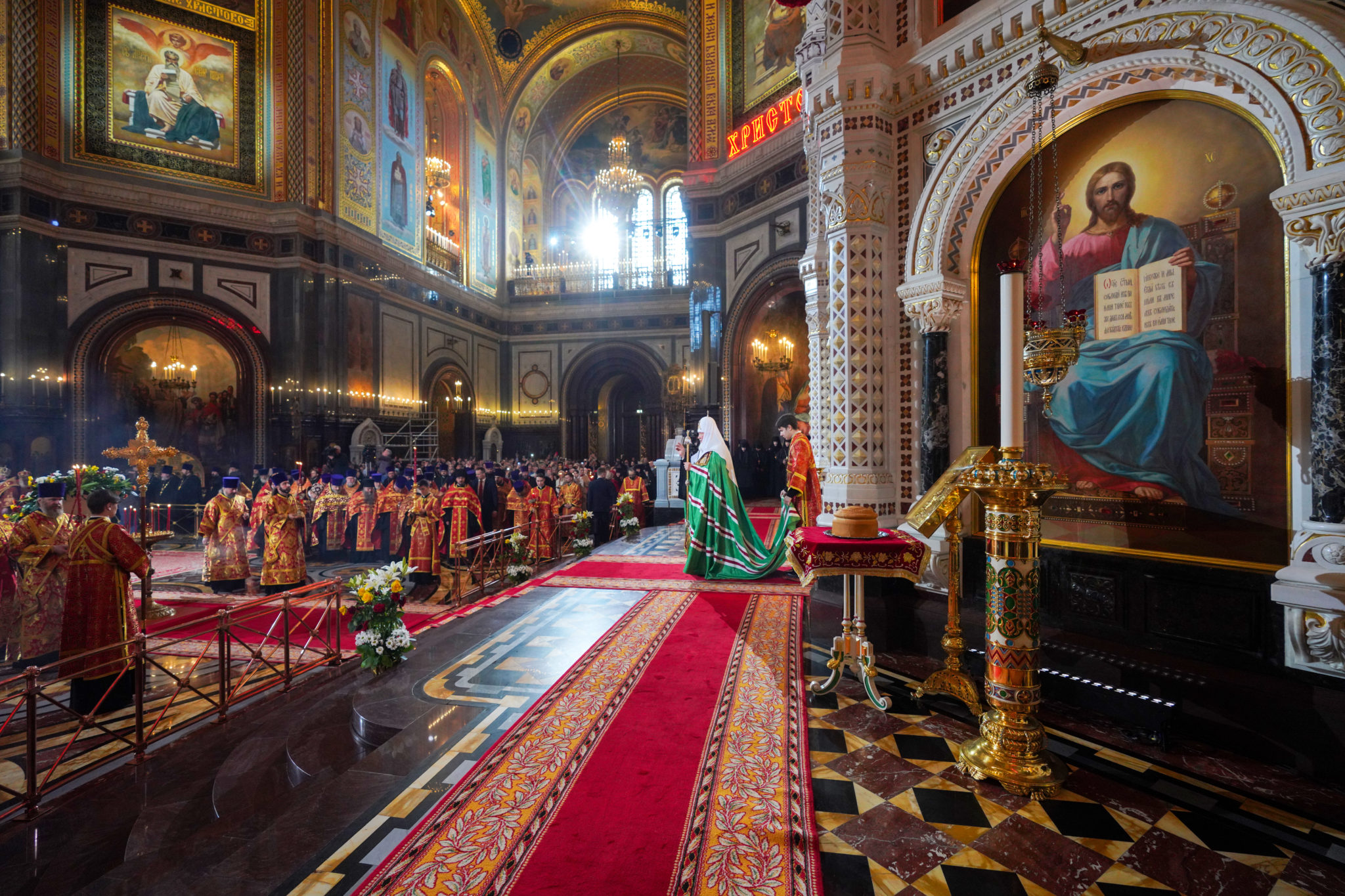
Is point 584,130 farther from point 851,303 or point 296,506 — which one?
point 851,303

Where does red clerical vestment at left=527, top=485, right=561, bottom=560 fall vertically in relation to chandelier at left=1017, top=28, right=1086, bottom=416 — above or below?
below

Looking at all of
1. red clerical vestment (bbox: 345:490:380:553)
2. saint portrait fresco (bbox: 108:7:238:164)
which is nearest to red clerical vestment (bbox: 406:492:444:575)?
red clerical vestment (bbox: 345:490:380:553)

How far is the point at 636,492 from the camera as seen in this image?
1365 centimetres

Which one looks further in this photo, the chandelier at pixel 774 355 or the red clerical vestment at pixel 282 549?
the chandelier at pixel 774 355

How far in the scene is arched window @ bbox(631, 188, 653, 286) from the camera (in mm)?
26266

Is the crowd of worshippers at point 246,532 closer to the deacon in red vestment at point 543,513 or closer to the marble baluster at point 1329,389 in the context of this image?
the deacon in red vestment at point 543,513

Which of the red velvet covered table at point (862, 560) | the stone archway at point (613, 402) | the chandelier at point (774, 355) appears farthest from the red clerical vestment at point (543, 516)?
the stone archway at point (613, 402)

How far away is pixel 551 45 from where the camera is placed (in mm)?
24062

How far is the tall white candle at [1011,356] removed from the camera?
3146 mm

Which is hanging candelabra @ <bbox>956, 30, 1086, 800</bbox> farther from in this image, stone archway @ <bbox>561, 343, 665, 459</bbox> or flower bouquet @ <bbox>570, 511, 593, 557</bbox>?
stone archway @ <bbox>561, 343, 665, 459</bbox>

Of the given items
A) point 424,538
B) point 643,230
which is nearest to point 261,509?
point 424,538

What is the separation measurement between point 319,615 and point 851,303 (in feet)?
22.4

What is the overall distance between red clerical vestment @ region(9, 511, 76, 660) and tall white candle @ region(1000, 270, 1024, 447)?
7.28m

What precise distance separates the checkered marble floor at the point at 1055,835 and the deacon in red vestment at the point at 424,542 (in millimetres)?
7338
